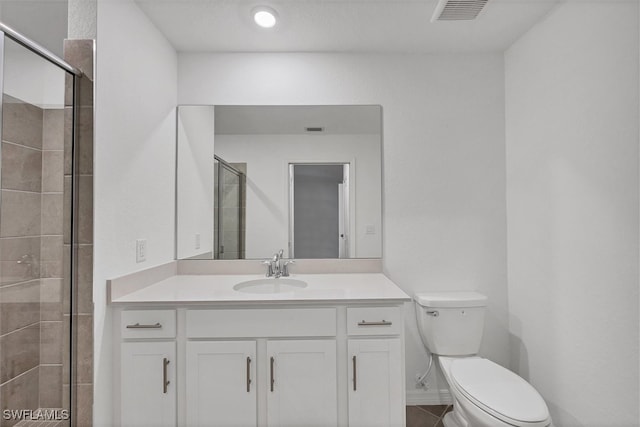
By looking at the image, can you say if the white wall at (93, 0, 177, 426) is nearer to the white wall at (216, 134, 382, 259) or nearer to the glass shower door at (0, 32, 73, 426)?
the glass shower door at (0, 32, 73, 426)

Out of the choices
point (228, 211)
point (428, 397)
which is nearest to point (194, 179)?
point (228, 211)

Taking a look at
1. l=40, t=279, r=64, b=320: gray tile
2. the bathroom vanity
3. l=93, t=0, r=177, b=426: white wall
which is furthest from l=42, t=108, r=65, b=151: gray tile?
the bathroom vanity

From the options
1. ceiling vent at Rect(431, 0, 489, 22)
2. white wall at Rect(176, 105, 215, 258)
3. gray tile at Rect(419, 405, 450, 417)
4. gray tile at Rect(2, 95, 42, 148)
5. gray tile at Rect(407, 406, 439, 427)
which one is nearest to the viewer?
gray tile at Rect(2, 95, 42, 148)

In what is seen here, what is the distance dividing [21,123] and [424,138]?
2066mm

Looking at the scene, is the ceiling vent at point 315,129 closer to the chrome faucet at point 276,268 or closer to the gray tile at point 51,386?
the chrome faucet at point 276,268

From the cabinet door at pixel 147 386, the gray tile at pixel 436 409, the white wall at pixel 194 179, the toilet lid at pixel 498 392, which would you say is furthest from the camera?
the white wall at pixel 194 179

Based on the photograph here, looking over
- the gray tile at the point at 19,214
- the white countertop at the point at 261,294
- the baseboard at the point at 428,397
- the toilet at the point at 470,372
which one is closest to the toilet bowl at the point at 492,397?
the toilet at the point at 470,372

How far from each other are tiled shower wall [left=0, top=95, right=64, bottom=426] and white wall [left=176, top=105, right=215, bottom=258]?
2.84 ft

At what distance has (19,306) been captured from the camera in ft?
4.07

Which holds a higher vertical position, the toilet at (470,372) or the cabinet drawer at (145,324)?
the cabinet drawer at (145,324)

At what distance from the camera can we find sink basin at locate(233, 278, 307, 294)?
208 cm

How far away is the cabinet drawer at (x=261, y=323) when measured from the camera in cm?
160

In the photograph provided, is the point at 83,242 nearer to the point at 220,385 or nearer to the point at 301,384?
the point at 220,385

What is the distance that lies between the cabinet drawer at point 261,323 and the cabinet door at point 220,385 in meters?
0.06
